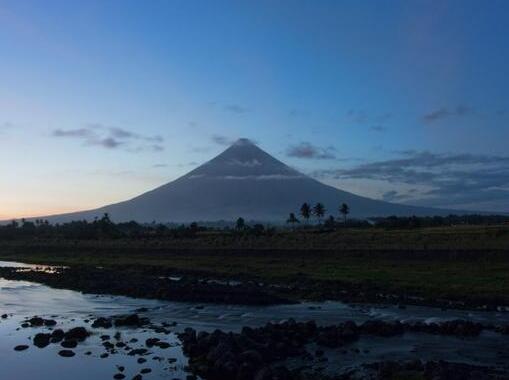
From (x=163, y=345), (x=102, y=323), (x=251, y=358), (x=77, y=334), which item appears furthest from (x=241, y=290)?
(x=251, y=358)

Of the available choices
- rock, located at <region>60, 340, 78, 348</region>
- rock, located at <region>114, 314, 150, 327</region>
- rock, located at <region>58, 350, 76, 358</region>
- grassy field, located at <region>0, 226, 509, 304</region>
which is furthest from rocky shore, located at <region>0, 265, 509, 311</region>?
rock, located at <region>58, 350, 76, 358</region>

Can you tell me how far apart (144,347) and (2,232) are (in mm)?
82935

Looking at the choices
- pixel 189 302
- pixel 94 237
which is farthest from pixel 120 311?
pixel 94 237

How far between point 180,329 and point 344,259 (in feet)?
72.9

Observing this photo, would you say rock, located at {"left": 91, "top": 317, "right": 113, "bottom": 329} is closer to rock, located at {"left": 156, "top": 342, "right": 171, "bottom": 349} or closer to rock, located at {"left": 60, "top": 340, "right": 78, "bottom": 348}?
rock, located at {"left": 60, "top": 340, "right": 78, "bottom": 348}

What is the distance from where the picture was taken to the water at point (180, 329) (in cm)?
A: 1523

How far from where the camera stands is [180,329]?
20.2 meters

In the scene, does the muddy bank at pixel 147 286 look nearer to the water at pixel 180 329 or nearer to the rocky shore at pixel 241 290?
the rocky shore at pixel 241 290

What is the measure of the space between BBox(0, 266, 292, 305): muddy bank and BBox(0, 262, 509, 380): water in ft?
3.21

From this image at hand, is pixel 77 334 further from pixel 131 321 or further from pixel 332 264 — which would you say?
pixel 332 264

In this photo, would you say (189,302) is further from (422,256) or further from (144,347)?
(422,256)

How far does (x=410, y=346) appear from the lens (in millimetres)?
16891

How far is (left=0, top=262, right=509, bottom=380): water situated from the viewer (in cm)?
1523

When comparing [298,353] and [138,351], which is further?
[138,351]
